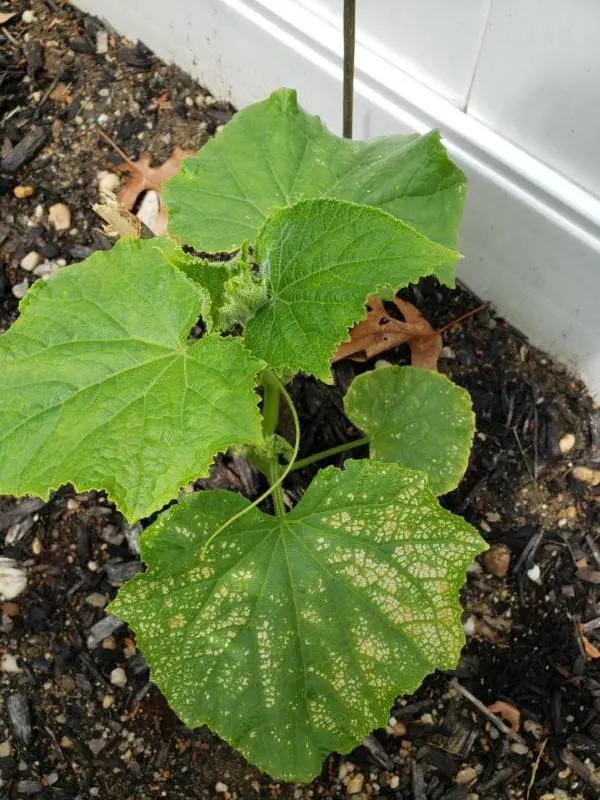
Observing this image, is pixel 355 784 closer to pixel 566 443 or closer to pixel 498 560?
pixel 498 560

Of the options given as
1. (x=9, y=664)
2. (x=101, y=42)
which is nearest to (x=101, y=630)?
(x=9, y=664)

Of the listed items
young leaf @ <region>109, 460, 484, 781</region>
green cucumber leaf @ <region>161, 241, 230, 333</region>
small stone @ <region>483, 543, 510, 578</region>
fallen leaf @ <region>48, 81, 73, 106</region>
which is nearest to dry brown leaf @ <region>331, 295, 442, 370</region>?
small stone @ <region>483, 543, 510, 578</region>

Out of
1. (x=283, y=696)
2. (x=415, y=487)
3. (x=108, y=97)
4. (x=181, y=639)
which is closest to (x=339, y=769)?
(x=283, y=696)

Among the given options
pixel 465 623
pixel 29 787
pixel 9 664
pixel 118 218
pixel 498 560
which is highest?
pixel 118 218

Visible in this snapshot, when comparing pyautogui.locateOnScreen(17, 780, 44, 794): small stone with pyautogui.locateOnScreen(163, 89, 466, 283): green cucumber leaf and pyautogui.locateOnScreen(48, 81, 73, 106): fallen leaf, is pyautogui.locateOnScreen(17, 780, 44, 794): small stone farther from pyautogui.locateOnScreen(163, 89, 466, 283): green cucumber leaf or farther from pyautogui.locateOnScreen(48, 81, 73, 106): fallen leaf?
pyautogui.locateOnScreen(48, 81, 73, 106): fallen leaf

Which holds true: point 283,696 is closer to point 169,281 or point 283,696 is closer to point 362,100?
point 169,281
